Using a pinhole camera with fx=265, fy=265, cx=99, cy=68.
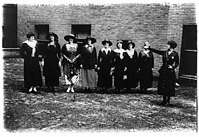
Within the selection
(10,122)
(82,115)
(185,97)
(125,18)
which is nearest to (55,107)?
(82,115)

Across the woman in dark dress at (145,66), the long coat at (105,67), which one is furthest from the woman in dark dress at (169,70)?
the long coat at (105,67)

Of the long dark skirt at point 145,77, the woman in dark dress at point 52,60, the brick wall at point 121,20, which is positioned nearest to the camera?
the woman in dark dress at point 52,60

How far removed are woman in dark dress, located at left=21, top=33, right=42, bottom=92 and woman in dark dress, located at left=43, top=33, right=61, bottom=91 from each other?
1.03ft

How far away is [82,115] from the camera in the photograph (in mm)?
5582

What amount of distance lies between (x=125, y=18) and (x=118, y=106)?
4.89m

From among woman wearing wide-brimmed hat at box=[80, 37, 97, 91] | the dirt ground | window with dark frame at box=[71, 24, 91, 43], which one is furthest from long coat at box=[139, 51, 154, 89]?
window with dark frame at box=[71, 24, 91, 43]

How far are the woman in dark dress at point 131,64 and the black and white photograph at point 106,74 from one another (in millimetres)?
29

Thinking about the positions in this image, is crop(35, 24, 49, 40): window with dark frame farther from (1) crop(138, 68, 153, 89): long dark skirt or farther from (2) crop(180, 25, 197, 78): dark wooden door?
(2) crop(180, 25, 197, 78): dark wooden door

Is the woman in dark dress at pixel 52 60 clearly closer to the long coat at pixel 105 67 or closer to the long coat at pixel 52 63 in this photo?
the long coat at pixel 52 63

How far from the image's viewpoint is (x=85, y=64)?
748cm

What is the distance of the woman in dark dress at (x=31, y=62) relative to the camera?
22.8 feet

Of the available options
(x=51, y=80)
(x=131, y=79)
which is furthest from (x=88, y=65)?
(x=131, y=79)

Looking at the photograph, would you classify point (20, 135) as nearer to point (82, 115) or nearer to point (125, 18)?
point (82, 115)

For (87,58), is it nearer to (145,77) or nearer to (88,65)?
(88,65)
